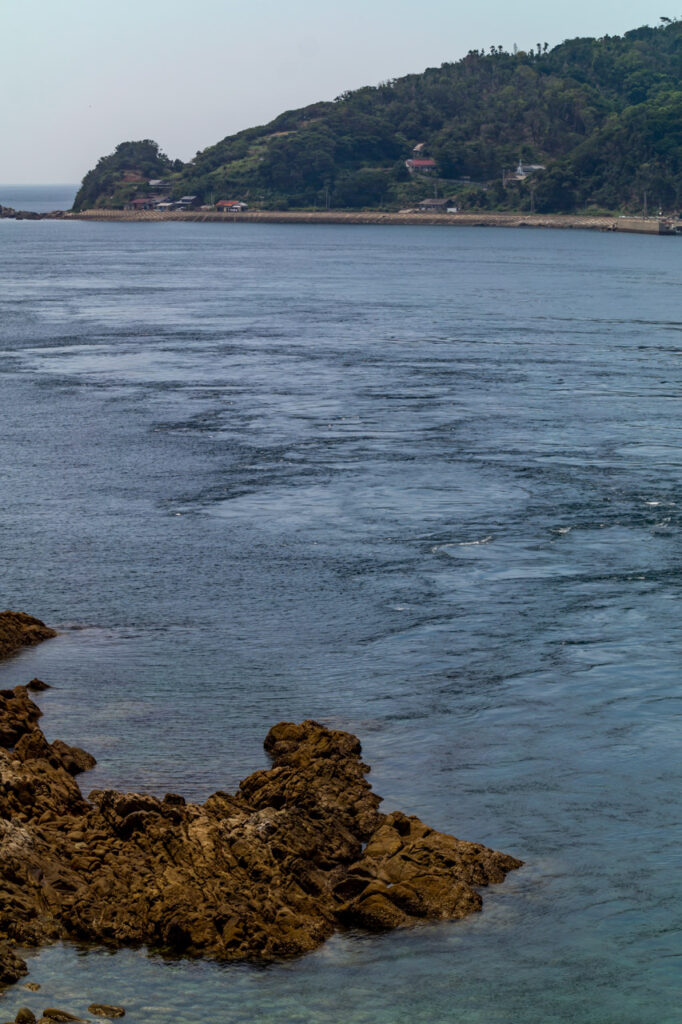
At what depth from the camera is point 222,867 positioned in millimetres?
13609

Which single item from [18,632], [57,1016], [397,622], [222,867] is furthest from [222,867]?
[397,622]

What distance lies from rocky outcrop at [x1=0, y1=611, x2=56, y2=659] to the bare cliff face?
5.68m

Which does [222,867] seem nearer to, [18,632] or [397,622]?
[18,632]

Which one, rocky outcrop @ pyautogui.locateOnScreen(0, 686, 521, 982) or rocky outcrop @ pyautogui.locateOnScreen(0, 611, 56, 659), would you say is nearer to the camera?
rocky outcrop @ pyautogui.locateOnScreen(0, 686, 521, 982)

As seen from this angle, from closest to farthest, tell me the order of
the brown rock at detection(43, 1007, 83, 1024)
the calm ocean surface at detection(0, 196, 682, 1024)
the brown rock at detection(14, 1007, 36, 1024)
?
the brown rock at detection(14, 1007, 36, 1024) < the brown rock at detection(43, 1007, 83, 1024) < the calm ocean surface at detection(0, 196, 682, 1024)

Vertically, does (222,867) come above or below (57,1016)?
above

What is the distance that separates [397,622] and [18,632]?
6.09 m

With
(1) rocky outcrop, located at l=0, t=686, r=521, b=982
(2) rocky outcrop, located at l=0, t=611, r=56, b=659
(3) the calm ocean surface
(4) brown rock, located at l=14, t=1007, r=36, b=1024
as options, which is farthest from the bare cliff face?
(2) rocky outcrop, located at l=0, t=611, r=56, b=659

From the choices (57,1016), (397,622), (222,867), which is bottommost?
(57,1016)

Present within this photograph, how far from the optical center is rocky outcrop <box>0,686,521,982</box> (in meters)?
13.0

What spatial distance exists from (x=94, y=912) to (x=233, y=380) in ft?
125

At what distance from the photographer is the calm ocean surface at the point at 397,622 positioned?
12.9m

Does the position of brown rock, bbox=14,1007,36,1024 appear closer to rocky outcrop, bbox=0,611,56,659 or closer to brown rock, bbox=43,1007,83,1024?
brown rock, bbox=43,1007,83,1024

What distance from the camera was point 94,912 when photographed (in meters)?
13.1
